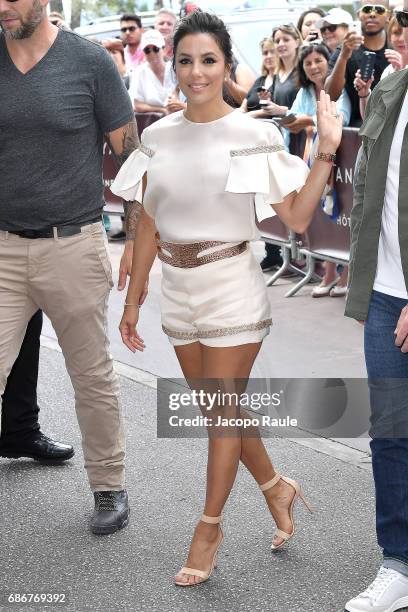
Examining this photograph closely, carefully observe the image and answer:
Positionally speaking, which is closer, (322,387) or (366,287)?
(366,287)

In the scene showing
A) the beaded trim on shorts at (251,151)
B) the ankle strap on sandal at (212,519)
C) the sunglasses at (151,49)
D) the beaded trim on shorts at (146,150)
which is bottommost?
the ankle strap on sandal at (212,519)

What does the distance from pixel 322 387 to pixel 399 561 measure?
259cm

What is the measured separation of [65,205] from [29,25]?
68 centimetres

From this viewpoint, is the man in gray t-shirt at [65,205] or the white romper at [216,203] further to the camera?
the man in gray t-shirt at [65,205]

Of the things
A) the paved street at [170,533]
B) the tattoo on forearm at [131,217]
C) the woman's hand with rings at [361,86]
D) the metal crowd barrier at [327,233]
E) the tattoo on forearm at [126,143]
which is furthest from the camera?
the woman's hand with rings at [361,86]

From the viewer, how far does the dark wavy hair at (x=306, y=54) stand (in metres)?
9.04

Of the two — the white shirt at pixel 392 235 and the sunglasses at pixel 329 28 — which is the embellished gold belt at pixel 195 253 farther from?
the sunglasses at pixel 329 28

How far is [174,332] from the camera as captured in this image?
162 inches

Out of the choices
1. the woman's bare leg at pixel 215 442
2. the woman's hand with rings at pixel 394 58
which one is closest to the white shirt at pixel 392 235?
the woman's bare leg at pixel 215 442

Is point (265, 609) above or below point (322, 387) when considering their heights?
above

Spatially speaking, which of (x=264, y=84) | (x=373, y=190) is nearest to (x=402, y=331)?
(x=373, y=190)

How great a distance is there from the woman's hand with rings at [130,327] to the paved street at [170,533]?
79 cm

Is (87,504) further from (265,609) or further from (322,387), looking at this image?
(322,387)

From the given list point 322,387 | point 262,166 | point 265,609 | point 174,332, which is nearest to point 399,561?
point 265,609
